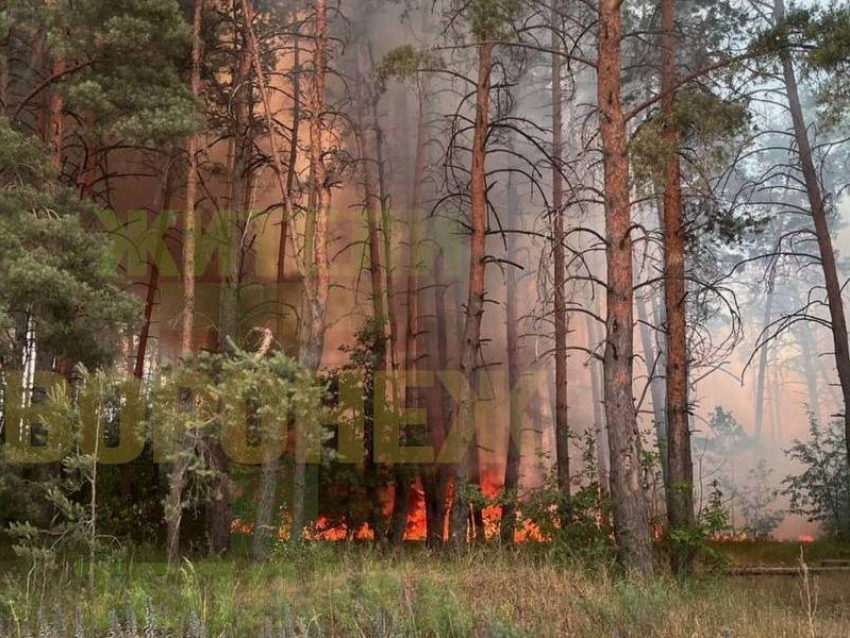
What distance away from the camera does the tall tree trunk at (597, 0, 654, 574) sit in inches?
450

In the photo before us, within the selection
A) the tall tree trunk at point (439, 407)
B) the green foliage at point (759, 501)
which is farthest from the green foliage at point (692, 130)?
the green foliage at point (759, 501)

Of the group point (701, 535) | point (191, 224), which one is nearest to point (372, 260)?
point (191, 224)

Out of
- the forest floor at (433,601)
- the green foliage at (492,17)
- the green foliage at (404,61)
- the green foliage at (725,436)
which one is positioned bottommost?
the forest floor at (433,601)

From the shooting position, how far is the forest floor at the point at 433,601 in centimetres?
724

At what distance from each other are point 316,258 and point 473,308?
8.95 feet

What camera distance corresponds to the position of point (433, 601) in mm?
7875

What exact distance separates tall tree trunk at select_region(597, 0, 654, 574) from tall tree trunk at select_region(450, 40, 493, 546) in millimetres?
3056

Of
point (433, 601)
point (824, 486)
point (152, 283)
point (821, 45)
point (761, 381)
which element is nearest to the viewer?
point (433, 601)

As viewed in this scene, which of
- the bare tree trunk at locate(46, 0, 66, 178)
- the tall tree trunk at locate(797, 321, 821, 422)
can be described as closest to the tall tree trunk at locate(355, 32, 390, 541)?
the bare tree trunk at locate(46, 0, 66, 178)

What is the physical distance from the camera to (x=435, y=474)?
19797mm

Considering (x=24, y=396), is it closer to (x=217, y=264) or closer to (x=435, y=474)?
(x=217, y=264)

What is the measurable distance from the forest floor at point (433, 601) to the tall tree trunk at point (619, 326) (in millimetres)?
650

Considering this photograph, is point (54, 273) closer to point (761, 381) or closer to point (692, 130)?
point (692, 130)

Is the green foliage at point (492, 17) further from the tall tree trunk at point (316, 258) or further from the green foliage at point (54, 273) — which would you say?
the green foliage at point (54, 273)
